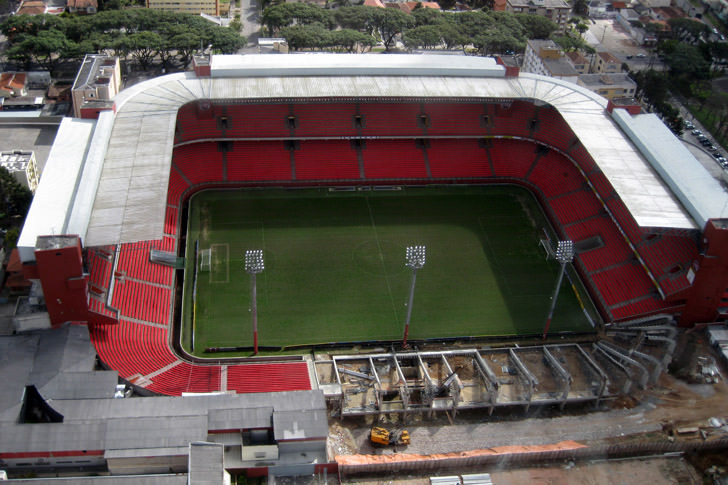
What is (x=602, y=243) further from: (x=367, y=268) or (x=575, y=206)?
(x=367, y=268)

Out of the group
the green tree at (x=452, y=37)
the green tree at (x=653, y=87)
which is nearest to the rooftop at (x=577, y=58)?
the green tree at (x=653, y=87)

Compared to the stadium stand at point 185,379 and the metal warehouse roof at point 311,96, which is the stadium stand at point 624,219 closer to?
the metal warehouse roof at point 311,96

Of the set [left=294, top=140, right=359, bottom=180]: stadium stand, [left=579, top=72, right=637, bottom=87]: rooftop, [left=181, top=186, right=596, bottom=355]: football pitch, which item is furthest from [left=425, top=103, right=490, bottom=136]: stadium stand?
[left=579, top=72, right=637, bottom=87]: rooftop

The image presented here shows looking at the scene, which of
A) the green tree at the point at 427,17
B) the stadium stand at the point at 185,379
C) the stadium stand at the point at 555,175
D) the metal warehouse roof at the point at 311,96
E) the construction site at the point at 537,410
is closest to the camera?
the construction site at the point at 537,410

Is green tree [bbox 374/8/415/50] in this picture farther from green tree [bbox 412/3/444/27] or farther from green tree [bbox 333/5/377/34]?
green tree [bbox 412/3/444/27]

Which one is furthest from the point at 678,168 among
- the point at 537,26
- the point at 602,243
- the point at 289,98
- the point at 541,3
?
the point at 541,3

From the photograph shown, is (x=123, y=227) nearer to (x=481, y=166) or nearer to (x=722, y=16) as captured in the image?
(x=481, y=166)
